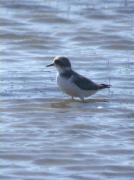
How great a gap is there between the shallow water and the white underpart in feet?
0.51

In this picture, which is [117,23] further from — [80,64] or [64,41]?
[80,64]

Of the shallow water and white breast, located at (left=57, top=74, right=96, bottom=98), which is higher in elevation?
white breast, located at (left=57, top=74, right=96, bottom=98)

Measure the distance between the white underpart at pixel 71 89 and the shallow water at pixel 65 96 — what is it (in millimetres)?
156

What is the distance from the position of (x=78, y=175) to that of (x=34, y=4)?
12.3 metres

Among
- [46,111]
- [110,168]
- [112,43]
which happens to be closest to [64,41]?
[112,43]

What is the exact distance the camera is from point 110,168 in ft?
38.1

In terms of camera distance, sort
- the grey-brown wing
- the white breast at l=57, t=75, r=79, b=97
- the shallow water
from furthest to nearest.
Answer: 1. the grey-brown wing
2. the white breast at l=57, t=75, r=79, b=97
3. the shallow water

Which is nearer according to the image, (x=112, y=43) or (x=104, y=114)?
(x=104, y=114)

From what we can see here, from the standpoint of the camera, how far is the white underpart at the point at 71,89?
15.1 m

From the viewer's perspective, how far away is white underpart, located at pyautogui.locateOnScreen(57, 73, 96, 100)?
49.4 ft

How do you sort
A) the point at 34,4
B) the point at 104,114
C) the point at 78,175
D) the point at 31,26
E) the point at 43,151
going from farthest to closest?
the point at 34,4
the point at 31,26
the point at 104,114
the point at 43,151
the point at 78,175

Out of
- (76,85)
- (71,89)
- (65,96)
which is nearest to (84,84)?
(76,85)

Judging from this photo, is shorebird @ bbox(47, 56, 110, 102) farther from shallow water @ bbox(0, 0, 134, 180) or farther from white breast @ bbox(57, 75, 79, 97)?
shallow water @ bbox(0, 0, 134, 180)

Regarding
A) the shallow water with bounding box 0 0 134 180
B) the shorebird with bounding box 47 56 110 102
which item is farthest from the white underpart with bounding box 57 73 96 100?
the shallow water with bounding box 0 0 134 180
